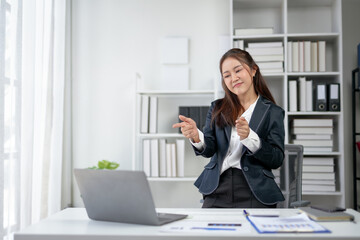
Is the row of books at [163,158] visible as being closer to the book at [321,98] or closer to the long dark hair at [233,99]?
the book at [321,98]

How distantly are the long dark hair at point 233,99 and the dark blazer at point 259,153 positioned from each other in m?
0.04

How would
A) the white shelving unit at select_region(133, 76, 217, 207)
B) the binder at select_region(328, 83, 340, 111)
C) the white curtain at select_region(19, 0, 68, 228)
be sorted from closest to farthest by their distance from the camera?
the white curtain at select_region(19, 0, 68, 228)
the binder at select_region(328, 83, 340, 111)
the white shelving unit at select_region(133, 76, 217, 207)

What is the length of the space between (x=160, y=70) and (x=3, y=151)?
172 cm

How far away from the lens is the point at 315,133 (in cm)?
317

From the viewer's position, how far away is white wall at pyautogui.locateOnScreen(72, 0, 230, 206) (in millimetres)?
3547

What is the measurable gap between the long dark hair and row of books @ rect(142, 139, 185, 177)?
1.39 metres

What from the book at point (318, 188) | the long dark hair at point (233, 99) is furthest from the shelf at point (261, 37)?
the long dark hair at point (233, 99)

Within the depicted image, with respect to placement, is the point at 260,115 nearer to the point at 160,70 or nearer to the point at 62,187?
the point at 160,70

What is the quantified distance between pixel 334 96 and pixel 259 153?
1.88 m

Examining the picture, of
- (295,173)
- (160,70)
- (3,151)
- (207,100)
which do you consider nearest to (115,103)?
(160,70)

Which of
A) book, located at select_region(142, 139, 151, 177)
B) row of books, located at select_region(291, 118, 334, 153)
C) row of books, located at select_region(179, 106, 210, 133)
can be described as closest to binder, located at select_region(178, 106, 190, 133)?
row of books, located at select_region(179, 106, 210, 133)

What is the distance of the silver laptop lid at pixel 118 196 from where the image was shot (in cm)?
108

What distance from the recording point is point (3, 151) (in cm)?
223

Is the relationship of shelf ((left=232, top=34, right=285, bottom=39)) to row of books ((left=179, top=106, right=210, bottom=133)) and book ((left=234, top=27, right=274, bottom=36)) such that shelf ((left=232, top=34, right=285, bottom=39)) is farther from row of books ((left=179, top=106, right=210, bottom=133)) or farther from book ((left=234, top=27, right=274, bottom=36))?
row of books ((left=179, top=106, right=210, bottom=133))
